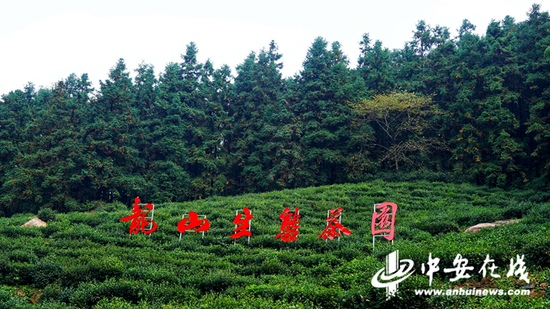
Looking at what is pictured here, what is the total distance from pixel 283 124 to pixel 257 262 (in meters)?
18.7

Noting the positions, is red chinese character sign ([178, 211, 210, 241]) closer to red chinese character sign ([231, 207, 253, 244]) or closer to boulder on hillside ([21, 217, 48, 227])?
red chinese character sign ([231, 207, 253, 244])

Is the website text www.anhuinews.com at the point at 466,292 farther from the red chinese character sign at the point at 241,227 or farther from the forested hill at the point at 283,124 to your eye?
the forested hill at the point at 283,124

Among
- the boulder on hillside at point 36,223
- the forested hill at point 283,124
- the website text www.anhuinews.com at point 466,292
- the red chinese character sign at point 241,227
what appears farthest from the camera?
the forested hill at point 283,124

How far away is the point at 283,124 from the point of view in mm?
28750

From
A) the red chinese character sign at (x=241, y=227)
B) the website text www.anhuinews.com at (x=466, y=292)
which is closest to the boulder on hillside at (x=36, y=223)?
the red chinese character sign at (x=241, y=227)

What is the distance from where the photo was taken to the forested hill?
2330cm

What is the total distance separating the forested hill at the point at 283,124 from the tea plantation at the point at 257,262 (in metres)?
8.05

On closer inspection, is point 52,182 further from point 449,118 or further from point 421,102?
point 449,118

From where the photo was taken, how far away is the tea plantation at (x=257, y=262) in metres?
6.88

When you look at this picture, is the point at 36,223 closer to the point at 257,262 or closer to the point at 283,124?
the point at 257,262

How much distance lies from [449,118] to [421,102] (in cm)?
248

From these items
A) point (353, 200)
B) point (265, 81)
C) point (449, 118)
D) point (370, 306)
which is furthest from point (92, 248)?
point (449, 118)

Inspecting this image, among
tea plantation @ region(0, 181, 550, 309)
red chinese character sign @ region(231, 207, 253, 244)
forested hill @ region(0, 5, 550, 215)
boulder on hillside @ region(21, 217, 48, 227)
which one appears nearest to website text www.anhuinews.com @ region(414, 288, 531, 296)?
tea plantation @ region(0, 181, 550, 309)

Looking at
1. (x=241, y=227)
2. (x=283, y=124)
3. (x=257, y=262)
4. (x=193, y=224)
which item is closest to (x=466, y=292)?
(x=257, y=262)
